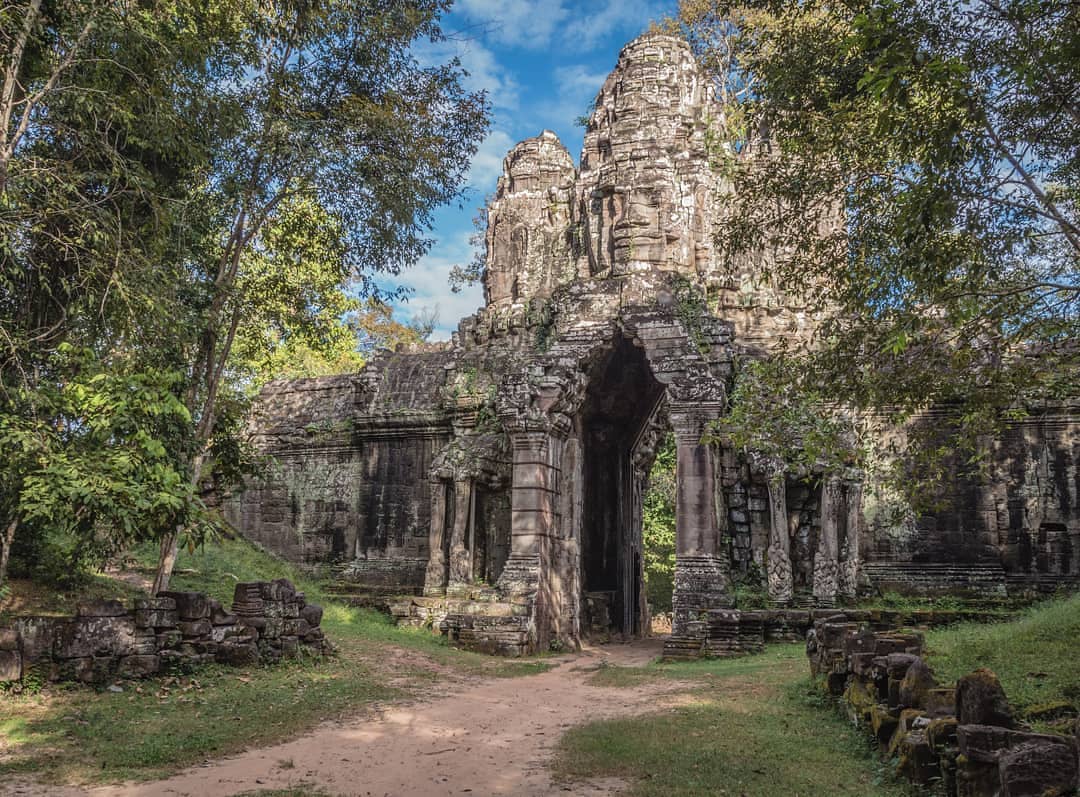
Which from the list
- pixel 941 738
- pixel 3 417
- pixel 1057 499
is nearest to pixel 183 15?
pixel 3 417

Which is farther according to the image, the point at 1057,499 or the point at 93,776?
the point at 1057,499

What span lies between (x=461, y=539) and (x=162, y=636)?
658 centimetres

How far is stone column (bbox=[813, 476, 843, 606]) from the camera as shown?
Answer: 12984 mm

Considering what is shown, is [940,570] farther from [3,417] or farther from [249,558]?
[3,417]

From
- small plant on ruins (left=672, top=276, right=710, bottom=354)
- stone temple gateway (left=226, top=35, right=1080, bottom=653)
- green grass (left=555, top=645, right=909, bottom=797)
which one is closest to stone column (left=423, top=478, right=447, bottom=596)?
stone temple gateway (left=226, top=35, right=1080, bottom=653)

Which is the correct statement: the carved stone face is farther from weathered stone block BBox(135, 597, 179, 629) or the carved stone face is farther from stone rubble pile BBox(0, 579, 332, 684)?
weathered stone block BBox(135, 597, 179, 629)

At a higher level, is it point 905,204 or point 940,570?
point 905,204

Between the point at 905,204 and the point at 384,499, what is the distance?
42.9 feet

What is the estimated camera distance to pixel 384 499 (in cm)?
1752

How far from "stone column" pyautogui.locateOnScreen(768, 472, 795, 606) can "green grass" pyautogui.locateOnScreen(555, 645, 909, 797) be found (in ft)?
13.2

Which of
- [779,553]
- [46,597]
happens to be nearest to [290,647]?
[46,597]

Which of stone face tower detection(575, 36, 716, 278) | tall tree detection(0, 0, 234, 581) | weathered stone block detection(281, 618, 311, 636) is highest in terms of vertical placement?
stone face tower detection(575, 36, 716, 278)

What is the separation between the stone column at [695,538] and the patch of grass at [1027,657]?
328cm

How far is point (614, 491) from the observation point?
17672 millimetres
